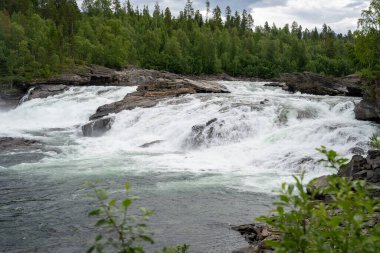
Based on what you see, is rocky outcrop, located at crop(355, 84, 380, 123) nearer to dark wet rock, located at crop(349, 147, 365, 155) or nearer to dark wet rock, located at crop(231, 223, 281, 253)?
dark wet rock, located at crop(349, 147, 365, 155)

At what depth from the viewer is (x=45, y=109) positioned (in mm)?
37969

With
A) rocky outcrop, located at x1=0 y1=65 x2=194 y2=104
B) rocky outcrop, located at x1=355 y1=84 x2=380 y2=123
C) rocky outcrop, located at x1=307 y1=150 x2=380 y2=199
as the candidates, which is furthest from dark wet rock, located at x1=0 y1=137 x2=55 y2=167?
rocky outcrop, located at x1=0 y1=65 x2=194 y2=104

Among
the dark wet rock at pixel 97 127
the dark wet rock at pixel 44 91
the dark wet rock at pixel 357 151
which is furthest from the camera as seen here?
the dark wet rock at pixel 44 91

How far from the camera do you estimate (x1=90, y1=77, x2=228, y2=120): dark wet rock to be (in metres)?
31.6

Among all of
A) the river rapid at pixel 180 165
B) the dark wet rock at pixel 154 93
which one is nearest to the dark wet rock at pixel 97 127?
the river rapid at pixel 180 165

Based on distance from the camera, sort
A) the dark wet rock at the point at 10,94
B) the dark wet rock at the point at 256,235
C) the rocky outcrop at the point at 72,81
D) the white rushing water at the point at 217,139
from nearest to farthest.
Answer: the dark wet rock at the point at 256,235 → the white rushing water at the point at 217,139 → the rocky outcrop at the point at 72,81 → the dark wet rock at the point at 10,94

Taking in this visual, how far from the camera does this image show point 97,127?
93.8 ft

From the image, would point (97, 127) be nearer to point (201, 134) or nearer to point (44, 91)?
point (201, 134)

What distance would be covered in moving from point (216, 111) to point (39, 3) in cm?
8051

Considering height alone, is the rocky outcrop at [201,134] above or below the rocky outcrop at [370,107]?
below

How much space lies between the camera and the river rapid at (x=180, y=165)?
10.6 metres

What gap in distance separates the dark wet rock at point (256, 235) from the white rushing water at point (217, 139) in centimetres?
327

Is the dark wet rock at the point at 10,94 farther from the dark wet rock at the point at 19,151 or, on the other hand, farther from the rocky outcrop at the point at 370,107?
the rocky outcrop at the point at 370,107

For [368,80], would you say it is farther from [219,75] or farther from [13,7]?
[13,7]
